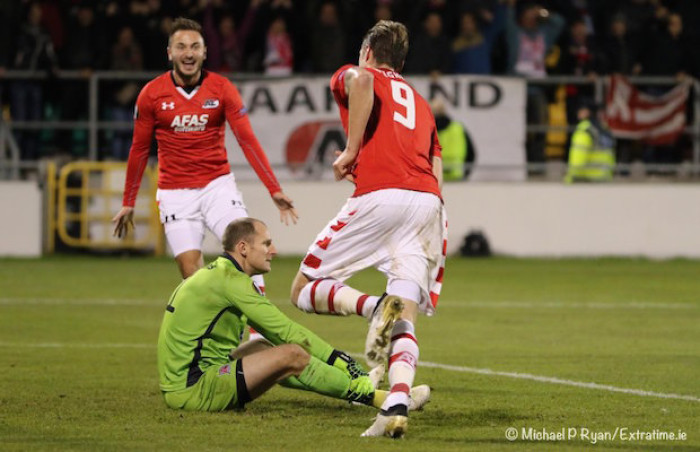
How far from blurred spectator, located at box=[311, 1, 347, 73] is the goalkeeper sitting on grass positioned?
1391cm

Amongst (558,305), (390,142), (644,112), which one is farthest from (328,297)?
(644,112)

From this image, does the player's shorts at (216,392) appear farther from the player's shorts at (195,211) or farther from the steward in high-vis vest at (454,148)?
the steward in high-vis vest at (454,148)

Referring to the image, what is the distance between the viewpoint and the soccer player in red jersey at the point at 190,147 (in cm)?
1027

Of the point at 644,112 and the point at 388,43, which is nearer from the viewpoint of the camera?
the point at 388,43

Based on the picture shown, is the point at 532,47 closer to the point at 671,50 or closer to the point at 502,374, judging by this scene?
the point at 671,50

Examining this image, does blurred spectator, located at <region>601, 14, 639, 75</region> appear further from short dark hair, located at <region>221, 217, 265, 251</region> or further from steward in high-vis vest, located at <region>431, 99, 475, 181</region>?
short dark hair, located at <region>221, 217, 265, 251</region>

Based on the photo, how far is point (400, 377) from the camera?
7309 mm

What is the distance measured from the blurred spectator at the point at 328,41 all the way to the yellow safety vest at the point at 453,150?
74.6 inches

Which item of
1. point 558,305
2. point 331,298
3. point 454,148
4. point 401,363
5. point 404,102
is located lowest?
point 558,305

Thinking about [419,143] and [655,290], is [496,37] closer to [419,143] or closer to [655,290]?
[655,290]

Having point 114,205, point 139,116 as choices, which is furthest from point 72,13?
point 139,116

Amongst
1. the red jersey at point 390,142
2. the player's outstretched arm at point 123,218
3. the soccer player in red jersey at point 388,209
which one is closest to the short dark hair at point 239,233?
the soccer player in red jersey at point 388,209

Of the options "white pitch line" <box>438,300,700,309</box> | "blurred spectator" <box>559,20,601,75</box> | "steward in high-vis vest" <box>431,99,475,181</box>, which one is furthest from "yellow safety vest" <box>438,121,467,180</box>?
"white pitch line" <box>438,300,700,309</box>

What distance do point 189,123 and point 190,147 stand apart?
0.17 m
